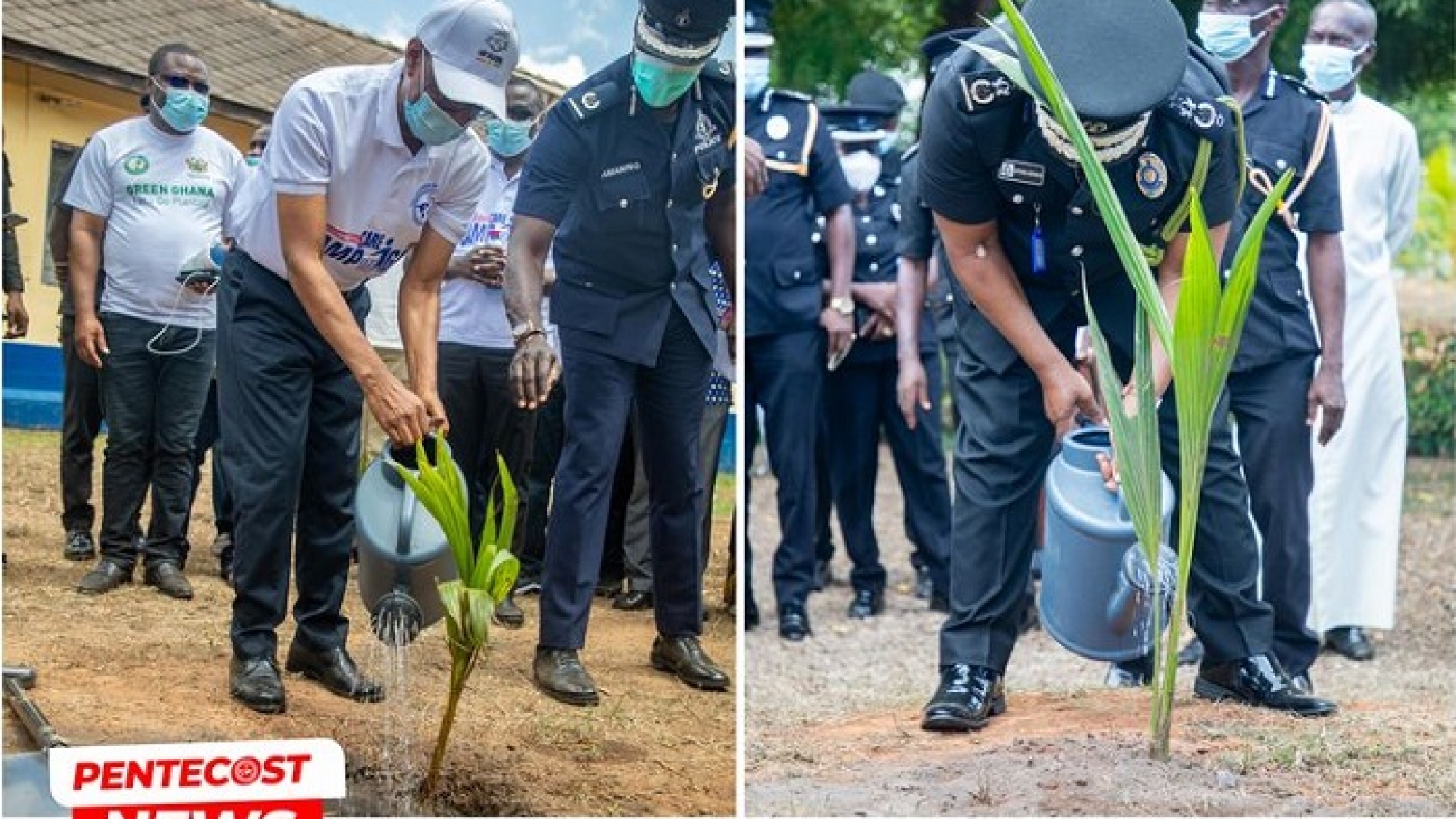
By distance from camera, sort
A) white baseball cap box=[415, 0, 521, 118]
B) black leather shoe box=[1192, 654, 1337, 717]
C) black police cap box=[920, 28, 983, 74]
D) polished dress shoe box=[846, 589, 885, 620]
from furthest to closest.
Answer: polished dress shoe box=[846, 589, 885, 620]
black police cap box=[920, 28, 983, 74]
black leather shoe box=[1192, 654, 1337, 717]
white baseball cap box=[415, 0, 521, 118]

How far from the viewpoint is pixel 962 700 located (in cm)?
510

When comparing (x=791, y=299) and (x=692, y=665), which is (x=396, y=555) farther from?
(x=791, y=299)

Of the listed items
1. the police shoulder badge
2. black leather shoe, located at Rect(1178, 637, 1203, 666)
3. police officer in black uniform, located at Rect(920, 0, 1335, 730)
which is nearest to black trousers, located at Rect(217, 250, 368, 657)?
police officer in black uniform, located at Rect(920, 0, 1335, 730)

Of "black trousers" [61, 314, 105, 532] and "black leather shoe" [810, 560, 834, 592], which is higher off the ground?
"black trousers" [61, 314, 105, 532]

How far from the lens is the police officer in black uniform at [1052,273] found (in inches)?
182

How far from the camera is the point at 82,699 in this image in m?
4.20

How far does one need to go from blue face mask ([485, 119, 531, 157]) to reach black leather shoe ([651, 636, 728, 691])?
982 mm

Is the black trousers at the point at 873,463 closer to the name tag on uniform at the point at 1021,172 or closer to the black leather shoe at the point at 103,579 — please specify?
the name tag on uniform at the point at 1021,172

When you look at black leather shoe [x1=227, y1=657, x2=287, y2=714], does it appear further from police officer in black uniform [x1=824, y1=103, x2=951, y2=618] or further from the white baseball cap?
police officer in black uniform [x1=824, y1=103, x2=951, y2=618]

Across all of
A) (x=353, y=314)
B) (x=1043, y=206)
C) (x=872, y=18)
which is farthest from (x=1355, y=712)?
(x=872, y=18)

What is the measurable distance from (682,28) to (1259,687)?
2.08 m

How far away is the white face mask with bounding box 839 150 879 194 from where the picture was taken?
902 centimetres

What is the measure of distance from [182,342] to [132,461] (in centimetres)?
25

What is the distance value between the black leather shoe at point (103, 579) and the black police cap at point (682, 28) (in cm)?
137
